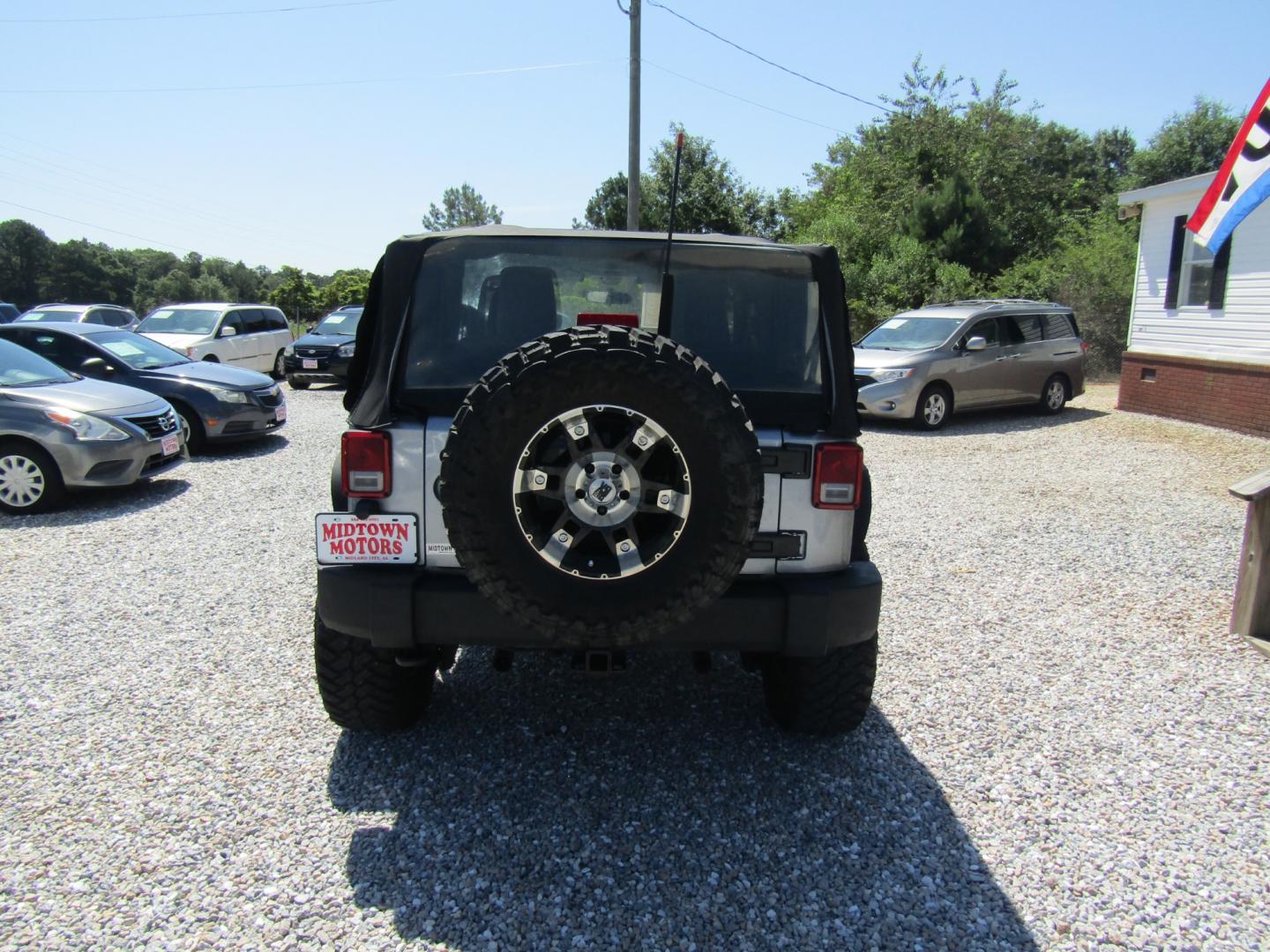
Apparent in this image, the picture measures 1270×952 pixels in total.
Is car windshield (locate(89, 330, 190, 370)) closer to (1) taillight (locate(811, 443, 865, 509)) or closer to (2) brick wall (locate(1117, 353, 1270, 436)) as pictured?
(1) taillight (locate(811, 443, 865, 509))

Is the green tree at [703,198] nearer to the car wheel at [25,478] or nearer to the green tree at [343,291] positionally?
the green tree at [343,291]

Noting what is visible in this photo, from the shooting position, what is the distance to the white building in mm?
12070

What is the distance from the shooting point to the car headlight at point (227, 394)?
10281mm

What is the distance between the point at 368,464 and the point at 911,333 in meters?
12.0

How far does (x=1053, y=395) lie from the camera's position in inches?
559

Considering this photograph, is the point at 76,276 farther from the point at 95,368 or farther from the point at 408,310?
the point at 408,310

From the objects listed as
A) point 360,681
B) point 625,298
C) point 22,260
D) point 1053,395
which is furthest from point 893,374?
point 22,260

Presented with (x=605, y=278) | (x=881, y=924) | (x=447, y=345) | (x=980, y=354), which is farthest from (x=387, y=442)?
(x=980, y=354)

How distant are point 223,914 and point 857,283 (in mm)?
24870

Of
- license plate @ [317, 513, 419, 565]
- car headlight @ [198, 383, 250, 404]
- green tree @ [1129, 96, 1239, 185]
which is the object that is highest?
green tree @ [1129, 96, 1239, 185]

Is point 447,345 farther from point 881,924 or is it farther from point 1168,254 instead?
point 1168,254

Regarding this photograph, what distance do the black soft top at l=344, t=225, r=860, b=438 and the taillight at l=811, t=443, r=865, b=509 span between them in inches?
3.2

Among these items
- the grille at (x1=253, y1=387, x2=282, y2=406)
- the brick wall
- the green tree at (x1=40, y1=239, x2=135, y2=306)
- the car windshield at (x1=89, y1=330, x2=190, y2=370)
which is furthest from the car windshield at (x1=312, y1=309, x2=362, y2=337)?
the green tree at (x1=40, y1=239, x2=135, y2=306)

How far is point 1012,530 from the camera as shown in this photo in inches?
289
